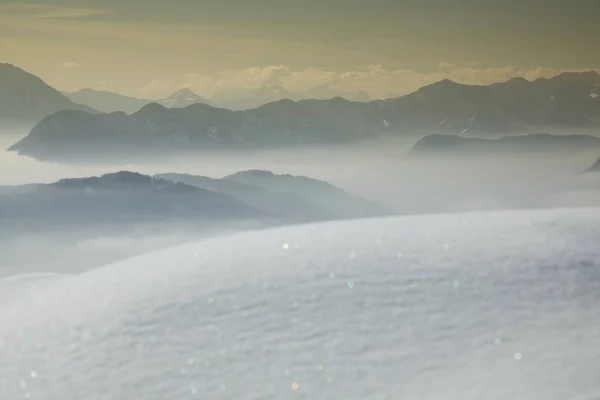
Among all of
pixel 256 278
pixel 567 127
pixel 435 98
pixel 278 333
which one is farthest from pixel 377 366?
pixel 567 127

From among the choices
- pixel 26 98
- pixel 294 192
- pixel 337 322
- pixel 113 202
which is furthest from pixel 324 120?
pixel 337 322

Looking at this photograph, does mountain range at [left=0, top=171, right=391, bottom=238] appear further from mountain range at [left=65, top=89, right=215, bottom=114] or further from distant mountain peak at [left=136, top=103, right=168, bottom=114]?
mountain range at [left=65, top=89, right=215, bottom=114]

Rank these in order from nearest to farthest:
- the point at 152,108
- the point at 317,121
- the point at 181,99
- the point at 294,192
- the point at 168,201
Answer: the point at 181,99 < the point at 152,108 < the point at 317,121 < the point at 294,192 < the point at 168,201

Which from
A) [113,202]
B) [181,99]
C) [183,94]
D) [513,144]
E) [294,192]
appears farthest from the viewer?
[113,202]

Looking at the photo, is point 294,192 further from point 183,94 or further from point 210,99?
point 183,94

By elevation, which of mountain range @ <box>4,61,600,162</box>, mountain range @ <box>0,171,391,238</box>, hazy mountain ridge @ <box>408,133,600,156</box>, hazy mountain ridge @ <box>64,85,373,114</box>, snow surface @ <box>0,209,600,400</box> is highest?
hazy mountain ridge @ <box>64,85,373,114</box>

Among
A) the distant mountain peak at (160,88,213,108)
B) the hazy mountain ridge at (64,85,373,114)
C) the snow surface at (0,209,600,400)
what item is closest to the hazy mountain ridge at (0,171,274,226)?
the hazy mountain ridge at (64,85,373,114)
